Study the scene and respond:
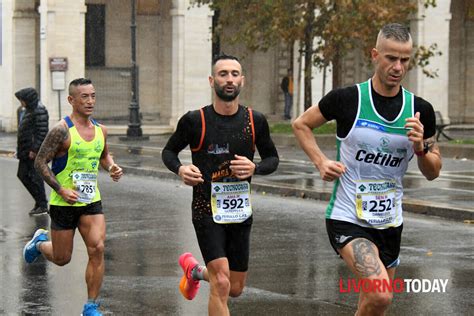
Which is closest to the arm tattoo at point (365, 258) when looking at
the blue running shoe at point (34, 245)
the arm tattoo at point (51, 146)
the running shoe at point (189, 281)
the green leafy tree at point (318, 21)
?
the running shoe at point (189, 281)

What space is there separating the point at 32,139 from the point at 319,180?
629cm

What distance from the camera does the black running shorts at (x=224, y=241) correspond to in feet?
27.9

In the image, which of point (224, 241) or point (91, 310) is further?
point (91, 310)

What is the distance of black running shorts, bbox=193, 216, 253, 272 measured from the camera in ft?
27.9

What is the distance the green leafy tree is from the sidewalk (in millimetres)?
3073

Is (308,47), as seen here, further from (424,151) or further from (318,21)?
(424,151)

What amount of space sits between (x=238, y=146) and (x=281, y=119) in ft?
134

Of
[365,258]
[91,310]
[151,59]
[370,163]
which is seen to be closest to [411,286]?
[91,310]

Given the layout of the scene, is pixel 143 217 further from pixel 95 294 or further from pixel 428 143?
pixel 428 143

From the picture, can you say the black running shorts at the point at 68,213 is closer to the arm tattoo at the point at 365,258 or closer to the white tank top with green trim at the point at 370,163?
the white tank top with green trim at the point at 370,163

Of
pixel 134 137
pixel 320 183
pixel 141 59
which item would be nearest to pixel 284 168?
pixel 320 183

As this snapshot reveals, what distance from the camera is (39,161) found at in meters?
10.3

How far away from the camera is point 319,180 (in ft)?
74.2

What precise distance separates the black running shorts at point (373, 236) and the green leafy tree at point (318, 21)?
26.9 meters
